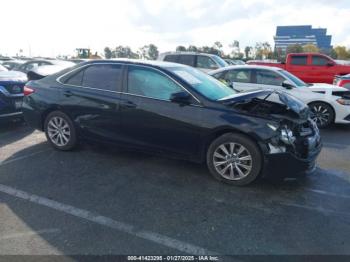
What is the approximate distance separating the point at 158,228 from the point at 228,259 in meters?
0.77

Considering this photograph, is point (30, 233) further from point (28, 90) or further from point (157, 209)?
point (28, 90)

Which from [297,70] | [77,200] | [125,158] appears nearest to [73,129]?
[125,158]

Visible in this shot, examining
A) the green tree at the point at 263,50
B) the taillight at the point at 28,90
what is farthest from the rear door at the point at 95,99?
the green tree at the point at 263,50

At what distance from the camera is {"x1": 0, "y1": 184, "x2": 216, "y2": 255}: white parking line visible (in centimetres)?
281

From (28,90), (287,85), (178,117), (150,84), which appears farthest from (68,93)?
(287,85)

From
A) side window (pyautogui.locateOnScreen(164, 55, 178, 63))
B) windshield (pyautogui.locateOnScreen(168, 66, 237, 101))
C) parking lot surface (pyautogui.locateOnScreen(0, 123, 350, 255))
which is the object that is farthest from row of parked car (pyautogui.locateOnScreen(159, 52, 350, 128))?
side window (pyautogui.locateOnScreen(164, 55, 178, 63))

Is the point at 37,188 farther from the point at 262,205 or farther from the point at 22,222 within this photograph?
the point at 262,205

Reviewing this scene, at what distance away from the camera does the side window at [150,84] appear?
4.41m

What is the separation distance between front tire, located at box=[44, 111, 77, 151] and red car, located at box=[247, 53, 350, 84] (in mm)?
12346

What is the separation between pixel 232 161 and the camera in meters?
4.04

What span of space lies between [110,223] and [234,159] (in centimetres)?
176

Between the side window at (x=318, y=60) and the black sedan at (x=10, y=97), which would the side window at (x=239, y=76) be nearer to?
the black sedan at (x=10, y=97)

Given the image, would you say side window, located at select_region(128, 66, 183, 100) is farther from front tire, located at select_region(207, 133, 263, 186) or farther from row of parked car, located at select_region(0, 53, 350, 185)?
front tire, located at select_region(207, 133, 263, 186)

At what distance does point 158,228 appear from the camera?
10.2ft
